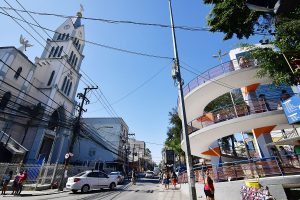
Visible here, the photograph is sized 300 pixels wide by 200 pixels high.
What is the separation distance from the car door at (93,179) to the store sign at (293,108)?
14198mm

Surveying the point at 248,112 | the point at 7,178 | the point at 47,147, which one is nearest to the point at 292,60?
the point at 248,112

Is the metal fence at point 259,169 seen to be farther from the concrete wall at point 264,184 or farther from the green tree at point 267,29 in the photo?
the green tree at point 267,29

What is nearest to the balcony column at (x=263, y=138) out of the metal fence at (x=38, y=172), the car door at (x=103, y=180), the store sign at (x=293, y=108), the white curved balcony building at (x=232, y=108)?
the white curved balcony building at (x=232, y=108)

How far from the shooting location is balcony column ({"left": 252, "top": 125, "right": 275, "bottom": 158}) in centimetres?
1284

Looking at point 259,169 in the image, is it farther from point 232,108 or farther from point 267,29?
point 267,29

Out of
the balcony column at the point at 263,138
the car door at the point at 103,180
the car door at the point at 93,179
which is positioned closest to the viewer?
the balcony column at the point at 263,138

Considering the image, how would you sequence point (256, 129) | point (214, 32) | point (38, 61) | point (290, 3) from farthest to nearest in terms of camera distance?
point (38, 61), point (256, 129), point (214, 32), point (290, 3)

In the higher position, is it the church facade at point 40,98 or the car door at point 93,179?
the church facade at point 40,98

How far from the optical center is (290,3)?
2.21 m

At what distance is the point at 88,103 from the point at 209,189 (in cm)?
1749

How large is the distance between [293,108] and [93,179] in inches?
575

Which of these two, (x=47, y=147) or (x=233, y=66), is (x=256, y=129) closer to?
(x=233, y=66)

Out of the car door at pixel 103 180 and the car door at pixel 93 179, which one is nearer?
the car door at pixel 93 179

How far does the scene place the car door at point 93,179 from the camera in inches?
618
